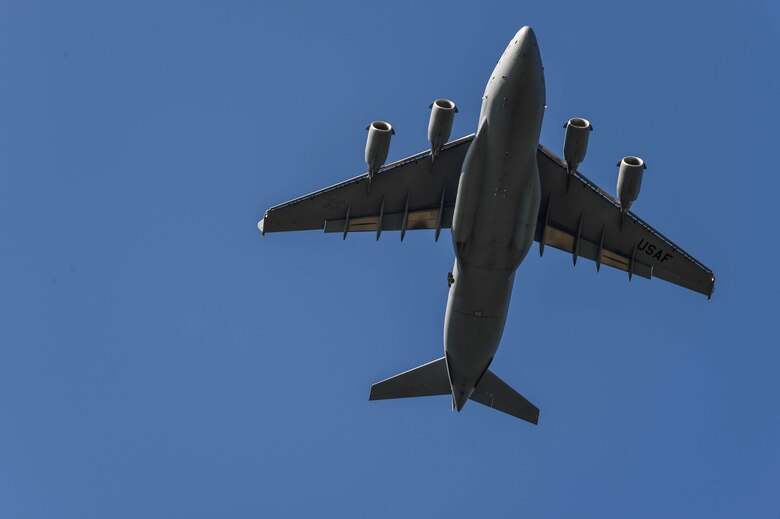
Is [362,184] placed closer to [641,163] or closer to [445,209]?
[445,209]

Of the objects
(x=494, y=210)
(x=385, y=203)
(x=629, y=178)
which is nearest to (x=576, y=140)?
(x=629, y=178)

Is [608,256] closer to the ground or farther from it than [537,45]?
closer to the ground

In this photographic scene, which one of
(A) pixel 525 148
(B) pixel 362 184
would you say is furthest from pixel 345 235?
(A) pixel 525 148

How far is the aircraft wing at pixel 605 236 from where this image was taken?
89.5 feet

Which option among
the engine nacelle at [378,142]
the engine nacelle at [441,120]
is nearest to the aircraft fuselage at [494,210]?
the engine nacelle at [441,120]

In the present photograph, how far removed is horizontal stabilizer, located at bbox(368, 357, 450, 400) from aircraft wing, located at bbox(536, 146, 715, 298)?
4620 millimetres

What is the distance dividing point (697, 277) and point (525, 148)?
8.06 m

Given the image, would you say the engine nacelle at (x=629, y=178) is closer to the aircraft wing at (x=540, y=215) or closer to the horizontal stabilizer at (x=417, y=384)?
the aircraft wing at (x=540, y=215)

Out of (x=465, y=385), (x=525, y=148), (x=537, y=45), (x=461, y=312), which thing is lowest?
(x=465, y=385)

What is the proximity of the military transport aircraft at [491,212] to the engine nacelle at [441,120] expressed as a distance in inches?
1.1

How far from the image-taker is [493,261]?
24.7m

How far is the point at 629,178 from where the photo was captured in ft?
82.3

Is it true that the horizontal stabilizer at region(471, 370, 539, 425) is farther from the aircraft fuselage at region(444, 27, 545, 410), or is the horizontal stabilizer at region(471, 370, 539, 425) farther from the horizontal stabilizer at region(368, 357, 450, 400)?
the aircraft fuselage at region(444, 27, 545, 410)

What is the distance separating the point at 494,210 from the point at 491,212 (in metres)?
0.09
